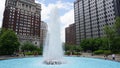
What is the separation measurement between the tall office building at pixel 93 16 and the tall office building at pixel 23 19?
116 ft

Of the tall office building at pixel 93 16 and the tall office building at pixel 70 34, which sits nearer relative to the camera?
the tall office building at pixel 93 16

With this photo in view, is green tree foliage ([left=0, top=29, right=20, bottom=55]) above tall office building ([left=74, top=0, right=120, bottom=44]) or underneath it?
underneath

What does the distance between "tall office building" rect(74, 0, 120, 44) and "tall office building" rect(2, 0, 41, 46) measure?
3530 cm

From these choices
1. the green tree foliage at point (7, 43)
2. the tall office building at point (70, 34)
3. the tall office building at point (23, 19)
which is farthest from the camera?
the tall office building at point (70, 34)

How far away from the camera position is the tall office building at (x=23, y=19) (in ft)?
294

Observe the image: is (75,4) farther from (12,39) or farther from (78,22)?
(12,39)

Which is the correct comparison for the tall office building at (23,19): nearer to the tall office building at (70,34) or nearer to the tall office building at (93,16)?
the tall office building at (93,16)

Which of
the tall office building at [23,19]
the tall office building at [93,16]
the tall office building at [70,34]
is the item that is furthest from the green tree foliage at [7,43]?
the tall office building at [70,34]

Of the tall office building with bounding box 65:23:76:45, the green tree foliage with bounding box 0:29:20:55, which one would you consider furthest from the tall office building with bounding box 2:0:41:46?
the tall office building with bounding box 65:23:76:45

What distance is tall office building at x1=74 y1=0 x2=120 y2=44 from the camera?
85938 mm

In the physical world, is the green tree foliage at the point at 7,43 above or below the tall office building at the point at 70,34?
below

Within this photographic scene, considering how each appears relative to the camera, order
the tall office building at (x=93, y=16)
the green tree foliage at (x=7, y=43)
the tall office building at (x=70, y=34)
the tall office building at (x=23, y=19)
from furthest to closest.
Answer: the tall office building at (x=70, y=34) < the tall office building at (x=23, y=19) < the tall office building at (x=93, y=16) < the green tree foliage at (x=7, y=43)

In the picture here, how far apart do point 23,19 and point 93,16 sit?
51556 mm

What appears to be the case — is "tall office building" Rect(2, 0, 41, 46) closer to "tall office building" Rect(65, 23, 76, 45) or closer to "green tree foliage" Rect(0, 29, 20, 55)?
"green tree foliage" Rect(0, 29, 20, 55)
